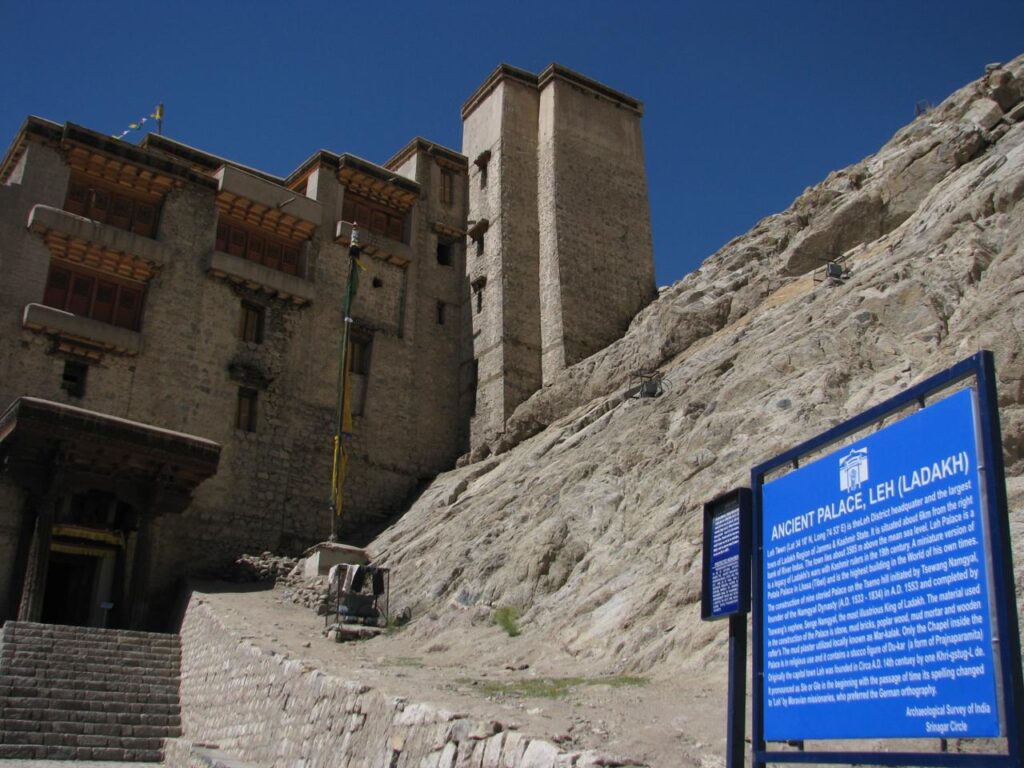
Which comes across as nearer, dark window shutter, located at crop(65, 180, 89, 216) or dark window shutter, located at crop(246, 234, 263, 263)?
dark window shutter, located at crop(65, 180, 89, 216)

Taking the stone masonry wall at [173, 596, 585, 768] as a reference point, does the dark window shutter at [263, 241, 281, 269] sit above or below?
above

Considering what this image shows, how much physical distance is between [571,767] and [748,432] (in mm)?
9211

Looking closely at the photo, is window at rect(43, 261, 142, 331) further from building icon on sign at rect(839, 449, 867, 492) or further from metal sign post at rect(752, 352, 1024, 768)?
building icon on sign at rect(839, 449, 867, 492)

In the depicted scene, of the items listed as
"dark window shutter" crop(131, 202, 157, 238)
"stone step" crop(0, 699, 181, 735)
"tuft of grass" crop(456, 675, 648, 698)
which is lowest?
"stone step" crop(0, 699, 181, 735)

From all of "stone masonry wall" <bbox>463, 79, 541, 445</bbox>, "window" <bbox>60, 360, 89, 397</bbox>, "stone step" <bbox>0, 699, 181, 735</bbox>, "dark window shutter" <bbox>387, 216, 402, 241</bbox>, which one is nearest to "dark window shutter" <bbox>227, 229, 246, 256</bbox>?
"dark window shutter" <bbox>387, 216, 402, 241</bbox>

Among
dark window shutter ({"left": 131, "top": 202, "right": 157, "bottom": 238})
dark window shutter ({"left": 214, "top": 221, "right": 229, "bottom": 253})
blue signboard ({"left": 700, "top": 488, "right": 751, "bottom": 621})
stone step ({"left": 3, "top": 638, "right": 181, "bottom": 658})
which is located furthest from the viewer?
dark window shutter ({"left": 214, "top": 221, "right": 229, "bottom": 253})

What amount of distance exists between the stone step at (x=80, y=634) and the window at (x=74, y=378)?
6.94 m

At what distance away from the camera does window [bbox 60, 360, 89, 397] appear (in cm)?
2259

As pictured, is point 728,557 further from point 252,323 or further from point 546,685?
point 252,323

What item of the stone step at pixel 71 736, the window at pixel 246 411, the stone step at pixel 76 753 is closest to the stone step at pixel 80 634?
the stone step at pixel 71 736

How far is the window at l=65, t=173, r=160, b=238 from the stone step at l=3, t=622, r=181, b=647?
11.1 metres

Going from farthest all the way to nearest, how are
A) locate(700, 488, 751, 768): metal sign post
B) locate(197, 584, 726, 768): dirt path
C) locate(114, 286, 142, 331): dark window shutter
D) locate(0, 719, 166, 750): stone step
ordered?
locate(114, 286, 142, 331): dark window shutter → locate(0, 719, 166, 750): stone step → locate(197, 584, 726, 768): dirt path → locate(700, 488, 751, 768): metal sign post

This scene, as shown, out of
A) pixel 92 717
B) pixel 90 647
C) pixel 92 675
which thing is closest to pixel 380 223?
pixel 90 647

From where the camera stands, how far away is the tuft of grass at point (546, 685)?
9.74m
